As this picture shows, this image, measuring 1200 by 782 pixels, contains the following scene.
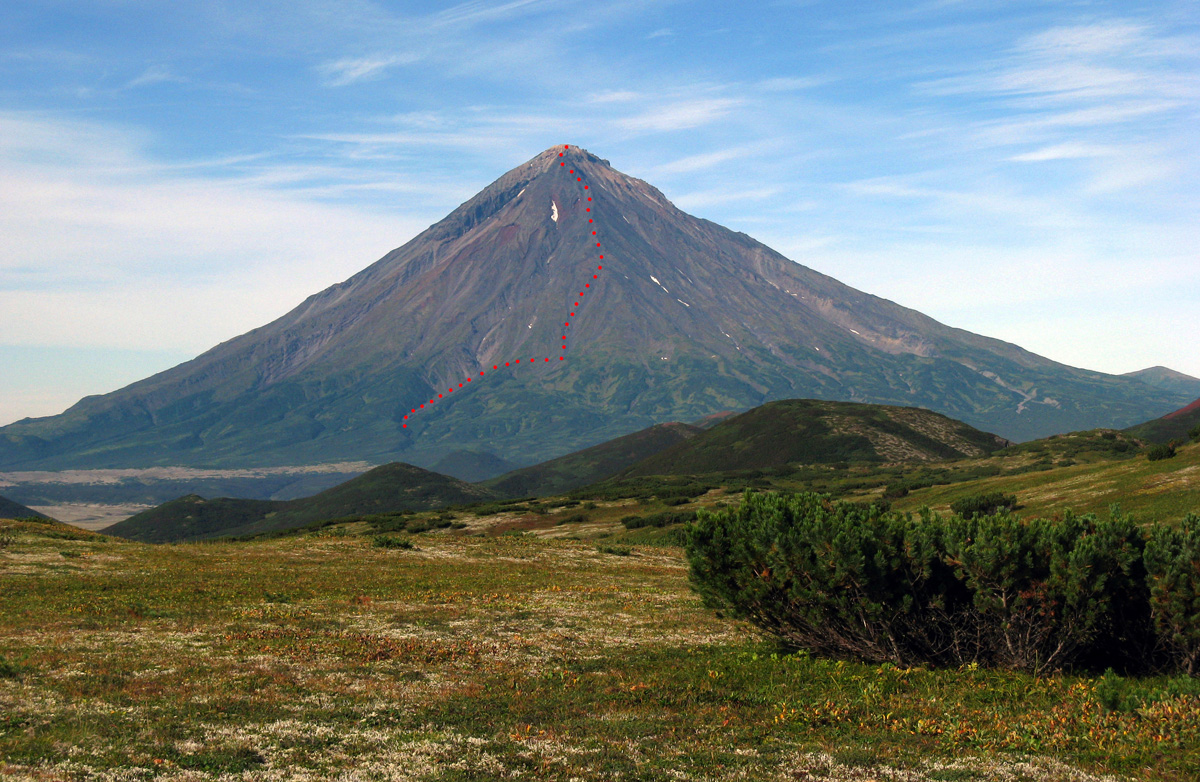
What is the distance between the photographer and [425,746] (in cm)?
1839

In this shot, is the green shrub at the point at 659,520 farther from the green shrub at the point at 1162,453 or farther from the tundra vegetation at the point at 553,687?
the tundra vegetation at the point at 553,687

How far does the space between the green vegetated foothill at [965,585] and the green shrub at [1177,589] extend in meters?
0.04

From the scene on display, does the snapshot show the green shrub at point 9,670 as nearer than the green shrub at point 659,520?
Yes

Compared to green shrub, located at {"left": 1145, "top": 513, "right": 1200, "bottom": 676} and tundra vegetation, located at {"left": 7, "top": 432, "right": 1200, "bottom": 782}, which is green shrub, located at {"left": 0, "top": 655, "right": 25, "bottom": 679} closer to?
tundra vegetation, located at {"left": 7, "top": 432, "right": 1200, "bottom": 782}

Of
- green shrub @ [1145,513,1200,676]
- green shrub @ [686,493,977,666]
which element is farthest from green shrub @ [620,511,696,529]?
green shrub @ [1145,513,1200,676]

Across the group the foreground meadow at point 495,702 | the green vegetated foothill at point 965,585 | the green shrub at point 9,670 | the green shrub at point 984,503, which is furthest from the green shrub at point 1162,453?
the green shrub at point 9,670

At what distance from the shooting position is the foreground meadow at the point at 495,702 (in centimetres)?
1727

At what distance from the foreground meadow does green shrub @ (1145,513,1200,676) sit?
254 cm

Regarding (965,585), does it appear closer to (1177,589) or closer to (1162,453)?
(1177,589)

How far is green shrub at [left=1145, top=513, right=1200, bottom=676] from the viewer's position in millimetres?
22375

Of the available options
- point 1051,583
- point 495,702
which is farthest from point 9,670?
point 1051,583

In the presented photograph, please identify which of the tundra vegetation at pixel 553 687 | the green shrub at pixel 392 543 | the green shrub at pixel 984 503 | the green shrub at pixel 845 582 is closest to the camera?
the tundra vegetation at pixel 553 687

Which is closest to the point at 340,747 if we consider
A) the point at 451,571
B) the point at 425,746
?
the point at 425,746

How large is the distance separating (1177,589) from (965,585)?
513 centimetres
